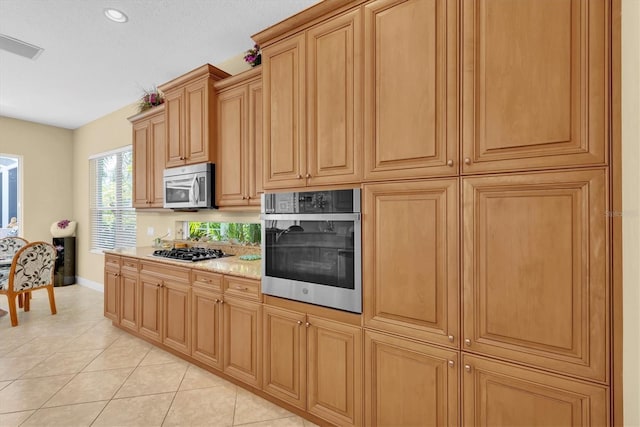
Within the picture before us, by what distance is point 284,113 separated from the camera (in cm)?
204

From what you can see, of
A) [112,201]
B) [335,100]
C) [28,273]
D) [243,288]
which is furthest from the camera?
[112,201]

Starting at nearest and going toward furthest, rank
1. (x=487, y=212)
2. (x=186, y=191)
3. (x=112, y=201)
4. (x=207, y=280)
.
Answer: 1. (x=487, y=212)
2. (x=207, y=280)
3. (x=186, y=191)
4. (x=112, y=201)

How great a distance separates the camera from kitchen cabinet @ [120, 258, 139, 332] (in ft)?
10.6

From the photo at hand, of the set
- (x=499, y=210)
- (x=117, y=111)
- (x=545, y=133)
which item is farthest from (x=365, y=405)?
(x=117, y=111)

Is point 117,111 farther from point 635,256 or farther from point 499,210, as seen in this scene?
point 635,256

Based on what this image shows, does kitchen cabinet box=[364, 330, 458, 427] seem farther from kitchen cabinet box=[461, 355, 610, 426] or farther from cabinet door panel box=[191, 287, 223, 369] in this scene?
cabinet door panel box=[191, 287, 223, 369]

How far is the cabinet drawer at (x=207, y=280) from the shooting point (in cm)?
242

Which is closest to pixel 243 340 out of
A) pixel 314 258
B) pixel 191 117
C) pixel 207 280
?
pixel 207 280

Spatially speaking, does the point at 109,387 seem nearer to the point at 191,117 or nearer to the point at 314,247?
the point at 314,247

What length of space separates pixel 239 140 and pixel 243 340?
5.52 feet

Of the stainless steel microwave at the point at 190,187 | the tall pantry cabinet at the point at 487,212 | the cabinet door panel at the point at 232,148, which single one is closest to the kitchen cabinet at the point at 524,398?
the tall pantry cabinet at the point at 487,212

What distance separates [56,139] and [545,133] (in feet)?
24.5

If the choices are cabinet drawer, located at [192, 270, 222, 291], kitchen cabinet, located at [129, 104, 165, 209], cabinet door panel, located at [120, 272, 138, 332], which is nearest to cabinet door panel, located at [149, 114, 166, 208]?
kitchen cabinet, located at [129, 104, 165, 209]

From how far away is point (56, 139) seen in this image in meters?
5.76
